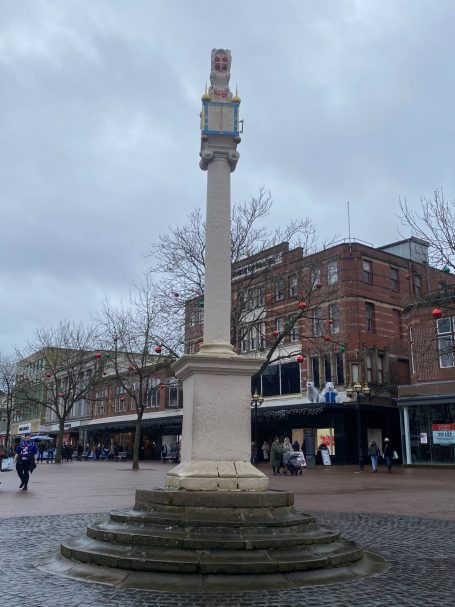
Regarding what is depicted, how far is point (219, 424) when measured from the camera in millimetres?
8430

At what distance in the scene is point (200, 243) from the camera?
24.3 meters

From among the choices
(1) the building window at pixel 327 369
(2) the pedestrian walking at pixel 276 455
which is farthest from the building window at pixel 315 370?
→ (2) the pedestrian walking at pixel 276 455

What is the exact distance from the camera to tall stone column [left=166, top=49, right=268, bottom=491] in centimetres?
822

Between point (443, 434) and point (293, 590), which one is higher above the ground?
point (443, 434)

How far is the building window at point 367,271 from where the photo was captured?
40.1 metres

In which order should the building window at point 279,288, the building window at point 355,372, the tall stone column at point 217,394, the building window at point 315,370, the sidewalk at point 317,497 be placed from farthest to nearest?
the building window at point 315,370, the building window at point 355,372, the building window at point 279,288, the sidewalk at point 317,497, the tall stone column at point 217,394

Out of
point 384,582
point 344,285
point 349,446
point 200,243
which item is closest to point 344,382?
point 349,446

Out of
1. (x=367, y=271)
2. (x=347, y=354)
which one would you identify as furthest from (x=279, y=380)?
(x=367, y=271)

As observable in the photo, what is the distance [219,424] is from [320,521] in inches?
144

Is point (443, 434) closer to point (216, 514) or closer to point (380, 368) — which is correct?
point (380, 368)

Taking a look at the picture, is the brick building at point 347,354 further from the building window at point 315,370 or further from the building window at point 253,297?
the building window at point 253,297

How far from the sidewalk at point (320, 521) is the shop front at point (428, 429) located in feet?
47.0

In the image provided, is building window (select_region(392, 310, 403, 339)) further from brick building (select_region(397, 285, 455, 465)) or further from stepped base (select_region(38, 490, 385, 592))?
stepped base (select_region(38, 490, 385, 592))

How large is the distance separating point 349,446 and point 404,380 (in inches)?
294
